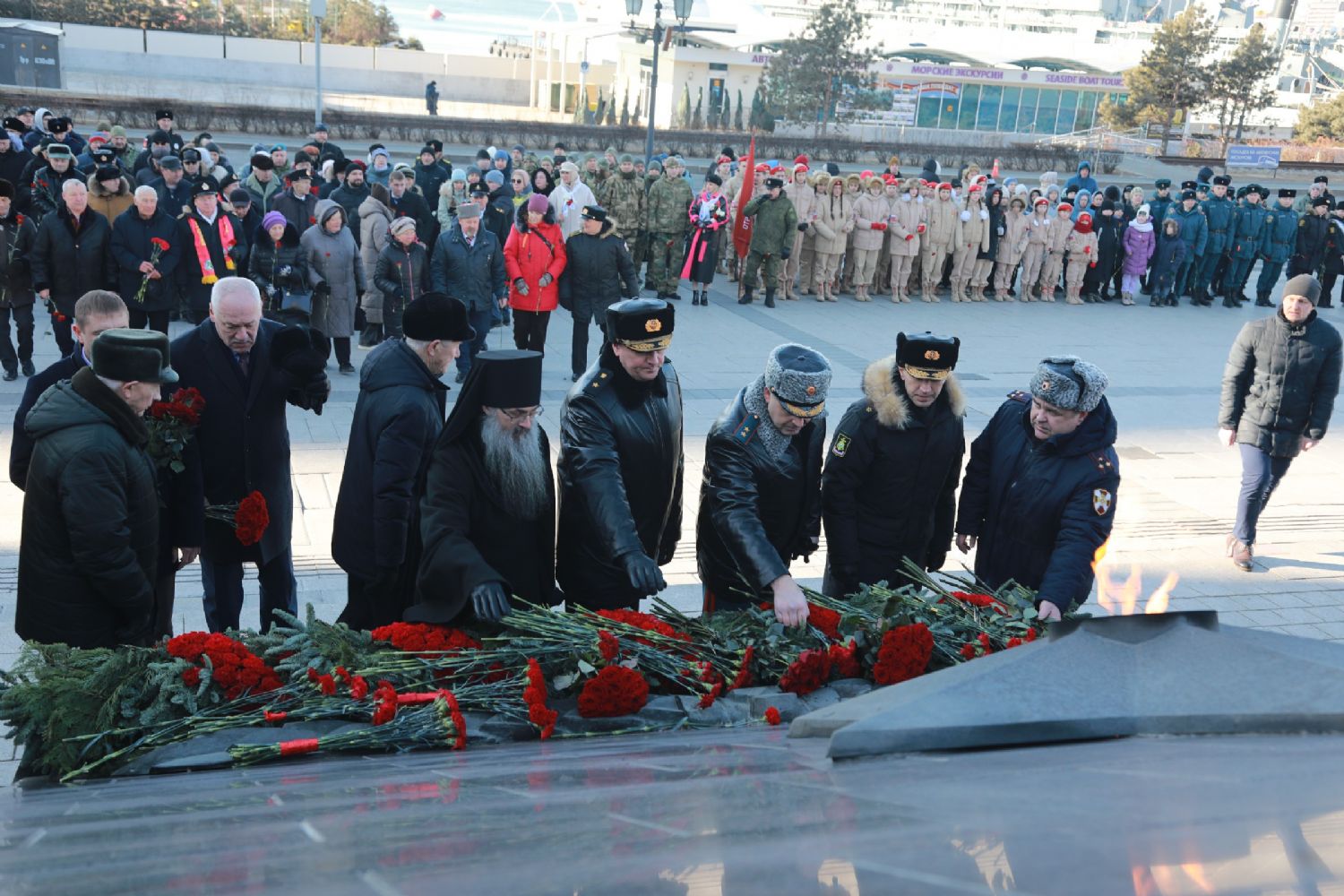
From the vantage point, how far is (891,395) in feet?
16.1

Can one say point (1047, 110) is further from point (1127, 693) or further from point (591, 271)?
point (1127, 693)

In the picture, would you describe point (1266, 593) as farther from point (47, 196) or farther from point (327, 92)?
point (327, 92)

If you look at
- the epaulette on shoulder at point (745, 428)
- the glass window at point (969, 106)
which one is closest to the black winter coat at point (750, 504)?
the epaulette on shoulder at point (745, 428)

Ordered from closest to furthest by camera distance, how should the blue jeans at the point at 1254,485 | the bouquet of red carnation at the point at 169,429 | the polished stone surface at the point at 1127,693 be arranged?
1. the polished stone surface at the point at 1127,693
2. the bouquet of red carnation at the point at 169,429
3. the blue jeans at the point at 1254,485

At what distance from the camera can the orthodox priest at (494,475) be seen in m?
4.18

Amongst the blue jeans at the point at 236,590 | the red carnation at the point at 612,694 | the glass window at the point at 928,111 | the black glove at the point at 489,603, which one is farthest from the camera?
the glass window at the point at 928,111

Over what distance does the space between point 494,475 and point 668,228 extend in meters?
12.2

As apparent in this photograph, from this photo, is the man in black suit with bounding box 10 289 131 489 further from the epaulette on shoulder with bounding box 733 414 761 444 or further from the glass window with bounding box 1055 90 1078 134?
the glass window with bounding box 1055 90 1078 134

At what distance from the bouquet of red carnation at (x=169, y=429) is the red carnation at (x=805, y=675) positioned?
2.62 meters

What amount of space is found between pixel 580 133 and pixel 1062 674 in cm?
3368

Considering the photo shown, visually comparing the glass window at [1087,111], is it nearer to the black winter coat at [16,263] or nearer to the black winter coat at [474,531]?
the black winter coat at [16,263]

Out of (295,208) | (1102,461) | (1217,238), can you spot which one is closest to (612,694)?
(1102,461)

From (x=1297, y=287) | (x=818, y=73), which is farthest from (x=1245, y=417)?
(x=818, y=73)

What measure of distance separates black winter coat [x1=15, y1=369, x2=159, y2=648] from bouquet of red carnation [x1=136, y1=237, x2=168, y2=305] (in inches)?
251
